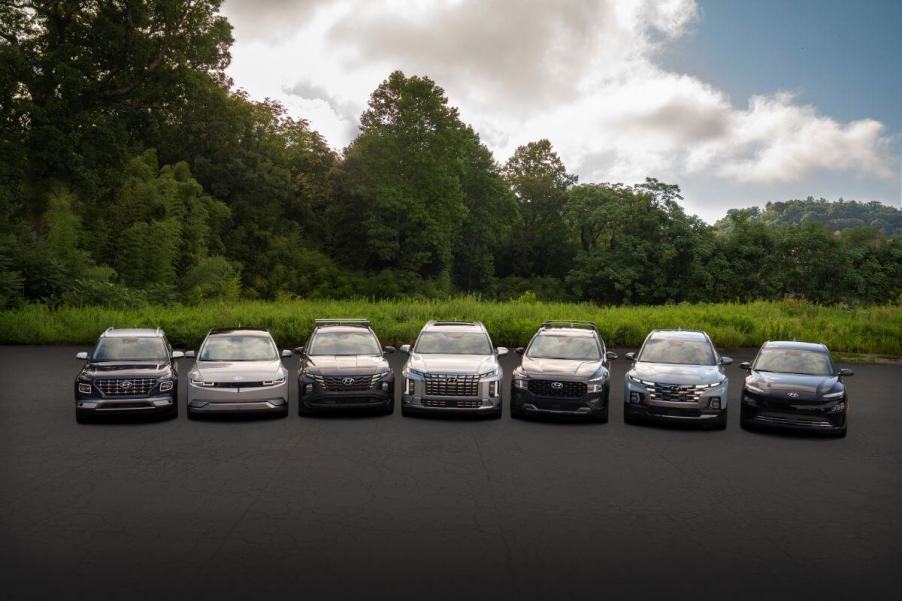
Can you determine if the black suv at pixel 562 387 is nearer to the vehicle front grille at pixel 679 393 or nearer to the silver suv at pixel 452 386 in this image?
the silver suv at pixel 452 386

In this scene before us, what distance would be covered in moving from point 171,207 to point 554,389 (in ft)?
121

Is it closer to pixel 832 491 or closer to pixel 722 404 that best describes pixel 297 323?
pixel 722 404

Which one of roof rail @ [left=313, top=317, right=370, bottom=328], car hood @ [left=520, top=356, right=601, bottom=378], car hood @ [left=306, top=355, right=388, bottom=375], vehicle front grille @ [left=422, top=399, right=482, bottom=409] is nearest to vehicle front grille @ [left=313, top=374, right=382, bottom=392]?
car hood @ [left=306, top=355, right=388, bottom=375]

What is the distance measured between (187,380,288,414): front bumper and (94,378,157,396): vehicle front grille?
0.77 metres

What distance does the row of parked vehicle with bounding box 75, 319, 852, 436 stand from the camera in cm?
1405

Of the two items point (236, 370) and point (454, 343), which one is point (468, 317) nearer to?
point (454, 343)

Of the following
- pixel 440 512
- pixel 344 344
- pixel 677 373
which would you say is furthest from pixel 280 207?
pixel 440 512

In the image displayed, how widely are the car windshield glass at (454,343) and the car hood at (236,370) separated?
3248 mm

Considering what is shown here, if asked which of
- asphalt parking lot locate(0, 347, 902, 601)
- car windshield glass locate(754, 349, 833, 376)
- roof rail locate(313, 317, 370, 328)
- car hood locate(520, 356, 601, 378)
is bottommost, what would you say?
asphalt parking lot locate(0, 347, 902, 601)

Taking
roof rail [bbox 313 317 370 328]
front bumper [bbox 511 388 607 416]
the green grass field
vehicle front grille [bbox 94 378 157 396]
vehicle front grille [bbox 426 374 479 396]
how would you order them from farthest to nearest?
the green grass field
roof rail [bbox 313 317 370 328]
vehicle front grille [bbox 426 374 479 396]
front bumper [bbox 511 388 607 416]
vehicle front grille [bbox 94 378 157 396]

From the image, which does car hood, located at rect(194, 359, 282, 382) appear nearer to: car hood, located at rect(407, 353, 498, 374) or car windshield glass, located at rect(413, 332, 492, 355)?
car hood, located at rect(407, 353, 498, 374)

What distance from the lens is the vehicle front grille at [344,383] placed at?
14852 mm

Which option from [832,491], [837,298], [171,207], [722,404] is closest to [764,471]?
[832,491]

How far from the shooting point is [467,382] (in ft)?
48.5
